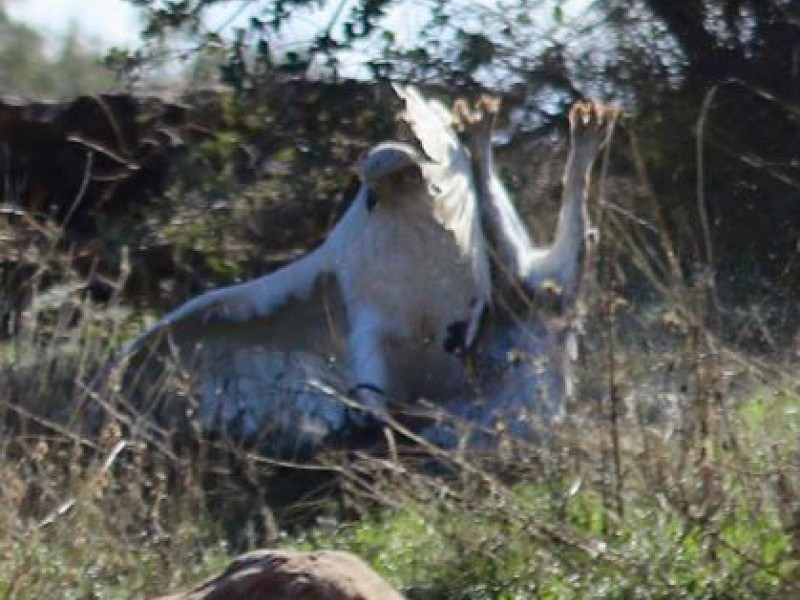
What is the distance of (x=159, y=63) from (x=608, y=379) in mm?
5477

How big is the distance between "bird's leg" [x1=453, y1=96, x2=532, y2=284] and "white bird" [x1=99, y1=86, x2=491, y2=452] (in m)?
0.06

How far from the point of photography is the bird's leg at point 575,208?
924cm

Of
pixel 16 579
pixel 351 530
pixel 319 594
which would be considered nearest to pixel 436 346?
pixel 351 530

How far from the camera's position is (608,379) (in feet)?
23.5

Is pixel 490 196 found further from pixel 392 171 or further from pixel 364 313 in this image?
pixel 364 313

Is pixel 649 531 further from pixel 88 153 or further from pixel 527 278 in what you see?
pixel 88 153

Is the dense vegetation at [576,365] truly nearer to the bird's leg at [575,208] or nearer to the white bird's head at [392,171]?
the bird's leg at [575,208]

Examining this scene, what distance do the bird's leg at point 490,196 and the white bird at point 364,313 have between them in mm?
62

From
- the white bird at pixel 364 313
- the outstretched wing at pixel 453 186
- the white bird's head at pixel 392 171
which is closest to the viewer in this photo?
the white bird's head at pixel 392 171

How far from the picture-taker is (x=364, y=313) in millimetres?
9781

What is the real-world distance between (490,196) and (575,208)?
1.24 feet

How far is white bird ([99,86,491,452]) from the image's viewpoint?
934 centimetres

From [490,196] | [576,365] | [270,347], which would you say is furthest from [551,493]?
[270,347]

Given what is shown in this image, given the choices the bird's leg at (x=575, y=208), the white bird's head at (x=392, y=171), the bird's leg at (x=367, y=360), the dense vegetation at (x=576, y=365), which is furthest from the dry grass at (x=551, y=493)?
the white bird's head at (x=392, y=171)
